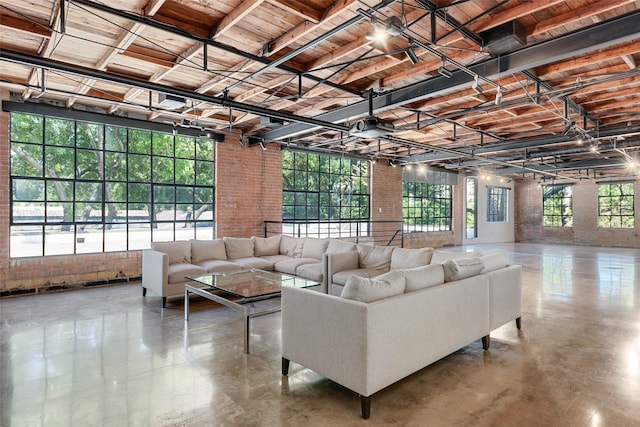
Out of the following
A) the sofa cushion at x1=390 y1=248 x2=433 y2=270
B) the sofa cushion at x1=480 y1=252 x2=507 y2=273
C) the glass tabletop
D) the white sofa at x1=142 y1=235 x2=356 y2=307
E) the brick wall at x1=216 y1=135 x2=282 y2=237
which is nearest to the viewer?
the sofa cushion at x1=480 y1=252 x2=507 y2=273

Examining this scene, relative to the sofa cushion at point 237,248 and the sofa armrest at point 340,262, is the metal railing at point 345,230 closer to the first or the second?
the sofa cushion at point 237,248

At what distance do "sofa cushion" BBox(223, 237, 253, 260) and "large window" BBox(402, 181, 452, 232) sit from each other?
669cm

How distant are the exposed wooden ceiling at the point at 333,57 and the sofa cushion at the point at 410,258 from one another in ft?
6.90

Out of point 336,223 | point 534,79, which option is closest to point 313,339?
point 534,79

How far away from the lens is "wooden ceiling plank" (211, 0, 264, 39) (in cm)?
308

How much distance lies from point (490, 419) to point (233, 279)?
313 centimetres

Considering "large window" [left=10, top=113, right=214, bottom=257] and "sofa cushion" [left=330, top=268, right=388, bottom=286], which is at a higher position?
"large window" [left=10, top=113, right=214, bottom=257]

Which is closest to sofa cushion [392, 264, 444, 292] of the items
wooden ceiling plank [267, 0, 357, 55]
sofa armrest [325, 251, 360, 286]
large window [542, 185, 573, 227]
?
sofa armrest [325, 251, 360, 286]

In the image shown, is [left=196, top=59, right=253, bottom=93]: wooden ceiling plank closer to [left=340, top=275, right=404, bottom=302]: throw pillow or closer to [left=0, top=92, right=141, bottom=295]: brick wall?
[left=340, top=275, right=404, bottom=302]: throw pillow

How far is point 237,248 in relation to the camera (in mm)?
6344

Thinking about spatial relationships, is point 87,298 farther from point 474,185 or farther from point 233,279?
point 474,185

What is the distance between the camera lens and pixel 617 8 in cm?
321

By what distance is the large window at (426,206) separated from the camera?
39.4ft

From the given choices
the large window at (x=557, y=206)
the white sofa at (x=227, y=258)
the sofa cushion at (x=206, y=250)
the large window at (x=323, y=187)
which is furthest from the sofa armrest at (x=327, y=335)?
the large window at (x=557, y=206)
